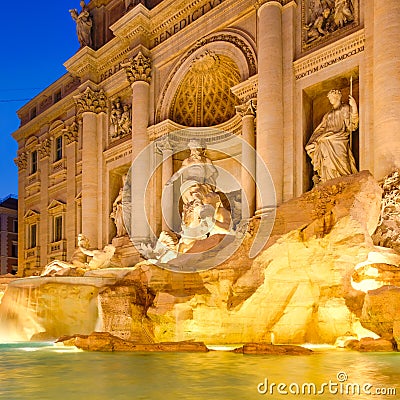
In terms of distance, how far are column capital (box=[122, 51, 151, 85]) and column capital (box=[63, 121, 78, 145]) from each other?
18.6 feet

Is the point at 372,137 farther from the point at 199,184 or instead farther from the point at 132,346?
the point at 132,346

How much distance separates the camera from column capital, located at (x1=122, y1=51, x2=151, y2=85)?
19.5 metres

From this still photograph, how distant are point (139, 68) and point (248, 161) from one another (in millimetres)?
7095

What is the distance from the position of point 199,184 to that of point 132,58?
727 cm

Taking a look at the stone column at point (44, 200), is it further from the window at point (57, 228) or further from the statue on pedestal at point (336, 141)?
the statue on pedestal at point (336, 141)

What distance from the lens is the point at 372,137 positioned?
12250mm

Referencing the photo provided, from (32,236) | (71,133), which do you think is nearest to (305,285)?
(71,133)

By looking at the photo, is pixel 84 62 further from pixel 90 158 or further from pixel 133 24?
pixel 90 158

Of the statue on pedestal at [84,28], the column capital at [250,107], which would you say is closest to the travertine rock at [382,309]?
the column capital at [250,107]

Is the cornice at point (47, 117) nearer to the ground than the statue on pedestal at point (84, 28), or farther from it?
nearer to the ground

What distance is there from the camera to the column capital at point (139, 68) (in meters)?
19.5

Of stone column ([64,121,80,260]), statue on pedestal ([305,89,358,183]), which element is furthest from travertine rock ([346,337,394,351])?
stone column ([64,121,80,260])

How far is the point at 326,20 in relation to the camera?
14.1 metres

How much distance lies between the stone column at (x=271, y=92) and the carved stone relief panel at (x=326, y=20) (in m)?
0.80
